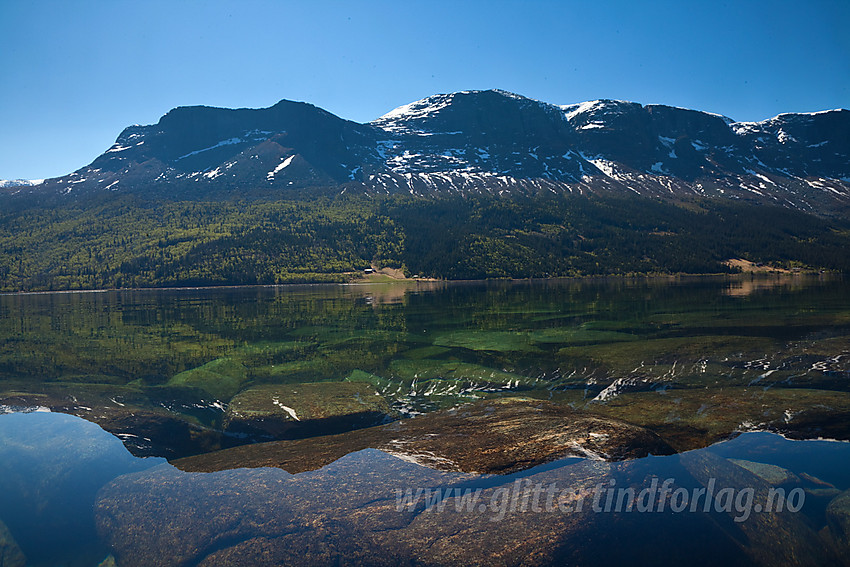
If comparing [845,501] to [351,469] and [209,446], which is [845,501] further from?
[209,446]

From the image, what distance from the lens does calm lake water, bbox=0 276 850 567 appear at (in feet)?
30.3

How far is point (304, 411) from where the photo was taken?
60.8 ft

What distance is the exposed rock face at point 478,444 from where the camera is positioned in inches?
506

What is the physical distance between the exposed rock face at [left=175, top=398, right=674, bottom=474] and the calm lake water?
0.49 metres

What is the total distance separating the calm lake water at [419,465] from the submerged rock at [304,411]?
0.33 feet

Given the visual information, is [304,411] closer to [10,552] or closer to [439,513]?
[10,552]

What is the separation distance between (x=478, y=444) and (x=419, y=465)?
2120 millimetres

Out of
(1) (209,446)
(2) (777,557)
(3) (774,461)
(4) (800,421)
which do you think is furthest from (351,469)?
(4) (800,421)

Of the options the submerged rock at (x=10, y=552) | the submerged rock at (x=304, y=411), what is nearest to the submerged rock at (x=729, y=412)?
the submerged rock at (x=304, y=411)

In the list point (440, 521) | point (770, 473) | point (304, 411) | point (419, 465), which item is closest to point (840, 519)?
point (770, 473)

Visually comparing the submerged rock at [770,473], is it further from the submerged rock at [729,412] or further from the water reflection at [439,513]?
the submerged rock at [729,412]

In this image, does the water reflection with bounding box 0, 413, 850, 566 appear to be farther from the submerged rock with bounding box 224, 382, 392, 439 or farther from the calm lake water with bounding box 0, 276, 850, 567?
the submerged rock with bounding box 224, 382, 392, 439

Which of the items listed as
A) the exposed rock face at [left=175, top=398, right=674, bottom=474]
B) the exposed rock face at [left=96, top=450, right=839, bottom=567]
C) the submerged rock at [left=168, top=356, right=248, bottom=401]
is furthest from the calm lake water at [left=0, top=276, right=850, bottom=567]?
the exposed rock face at [left=175, top=398, right=674, bottom=474]

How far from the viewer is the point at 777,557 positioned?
331 inches
